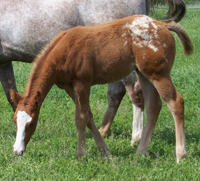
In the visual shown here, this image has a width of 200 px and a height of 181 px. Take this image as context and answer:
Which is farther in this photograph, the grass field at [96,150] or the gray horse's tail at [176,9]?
the gray horse's tail at [176,9]

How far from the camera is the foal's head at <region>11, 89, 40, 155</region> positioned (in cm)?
400

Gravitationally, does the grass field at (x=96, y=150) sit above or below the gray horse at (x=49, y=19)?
below

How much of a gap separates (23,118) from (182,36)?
2178 mm

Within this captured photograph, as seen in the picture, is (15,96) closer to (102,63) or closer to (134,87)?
(102,63)

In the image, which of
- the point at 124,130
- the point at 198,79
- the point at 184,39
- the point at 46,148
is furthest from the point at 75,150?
the point at 198,79

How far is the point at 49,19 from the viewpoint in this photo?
5.54 meters

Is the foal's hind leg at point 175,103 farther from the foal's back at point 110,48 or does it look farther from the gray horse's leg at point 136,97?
the gray horse's leg at point 136,97

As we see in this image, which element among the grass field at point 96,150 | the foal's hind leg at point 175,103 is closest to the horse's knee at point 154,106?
the foal's hind leg at point 175,103

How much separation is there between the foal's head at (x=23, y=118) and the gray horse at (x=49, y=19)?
66.8 inches

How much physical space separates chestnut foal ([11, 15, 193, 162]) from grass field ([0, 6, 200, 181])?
0.29 meters

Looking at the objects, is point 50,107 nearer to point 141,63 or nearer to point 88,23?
point 88,23

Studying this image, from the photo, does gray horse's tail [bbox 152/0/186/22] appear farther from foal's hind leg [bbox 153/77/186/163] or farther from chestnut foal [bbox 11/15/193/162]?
foal's hind leg [bbox 153/77/186/163]

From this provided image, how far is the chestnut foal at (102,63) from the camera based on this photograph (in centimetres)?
418

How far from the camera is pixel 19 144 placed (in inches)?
158
